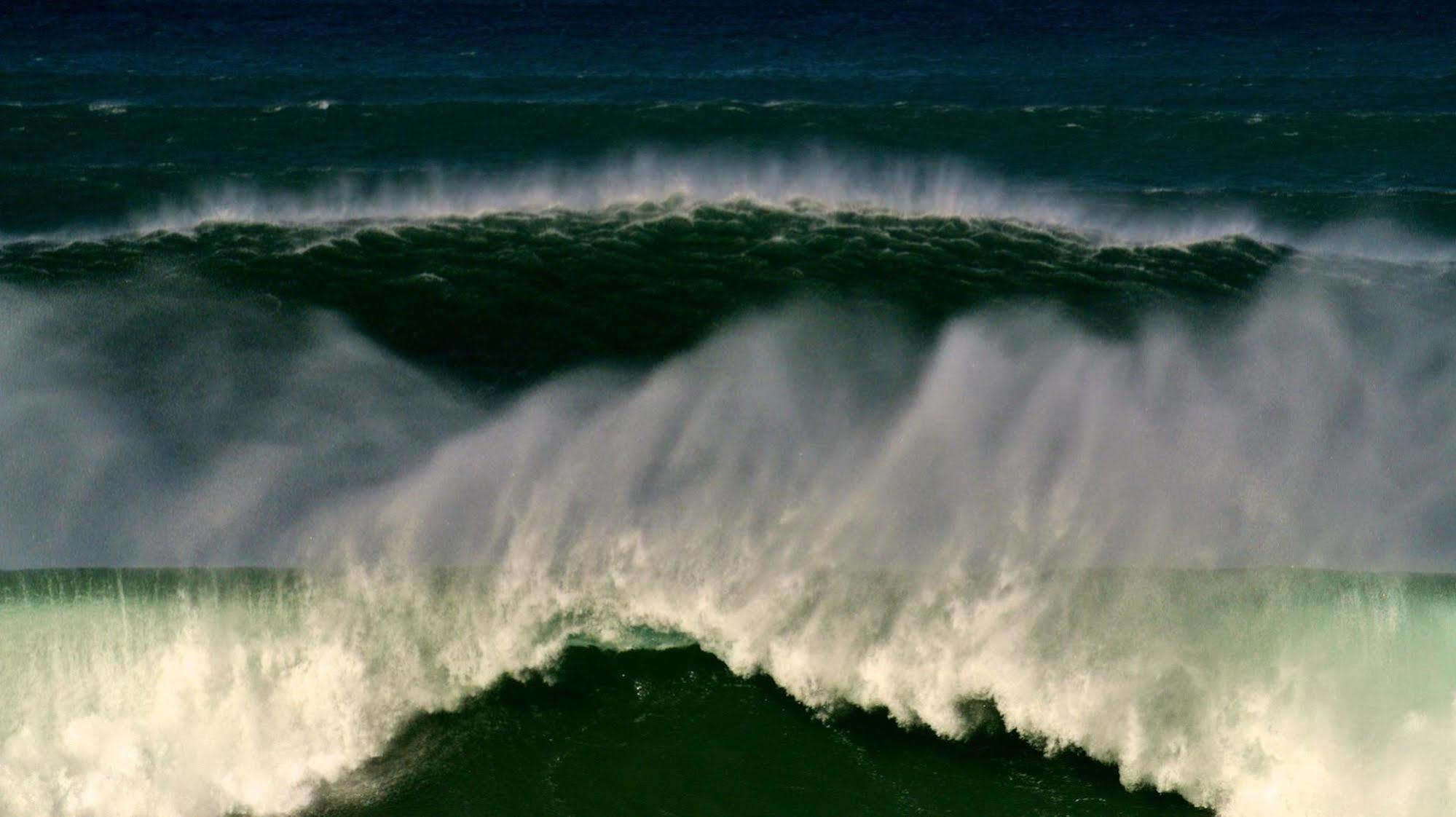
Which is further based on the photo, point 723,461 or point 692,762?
point 723,461

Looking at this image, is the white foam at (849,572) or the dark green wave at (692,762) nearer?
the dark green wave at (692,762)

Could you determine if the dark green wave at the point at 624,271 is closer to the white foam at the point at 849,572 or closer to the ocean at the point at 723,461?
the ocean at the point at 723,461

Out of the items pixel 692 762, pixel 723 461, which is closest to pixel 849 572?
pixel 723 461

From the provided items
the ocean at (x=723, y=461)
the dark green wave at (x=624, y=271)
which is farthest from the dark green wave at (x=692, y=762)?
the dark green wave at (x=624, y=271)

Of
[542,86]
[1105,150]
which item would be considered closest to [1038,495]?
[1105,150]

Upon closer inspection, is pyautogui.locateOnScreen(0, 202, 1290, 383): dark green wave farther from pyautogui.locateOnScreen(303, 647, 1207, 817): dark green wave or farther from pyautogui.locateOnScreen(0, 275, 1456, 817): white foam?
pyautogui.locateOnScreen(303, 647, 1207, 817): dark green wave

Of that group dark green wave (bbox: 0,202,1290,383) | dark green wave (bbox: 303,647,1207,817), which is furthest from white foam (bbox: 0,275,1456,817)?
dark green wave (bbox: 0,202,1290,383)

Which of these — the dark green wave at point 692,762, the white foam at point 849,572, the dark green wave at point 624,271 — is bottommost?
the dark green wave at point 692,762

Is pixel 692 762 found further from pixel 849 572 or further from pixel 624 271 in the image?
pixel 624 271

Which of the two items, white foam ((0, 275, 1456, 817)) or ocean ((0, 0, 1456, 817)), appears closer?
white foam ((0, 275, 1456, 817))
